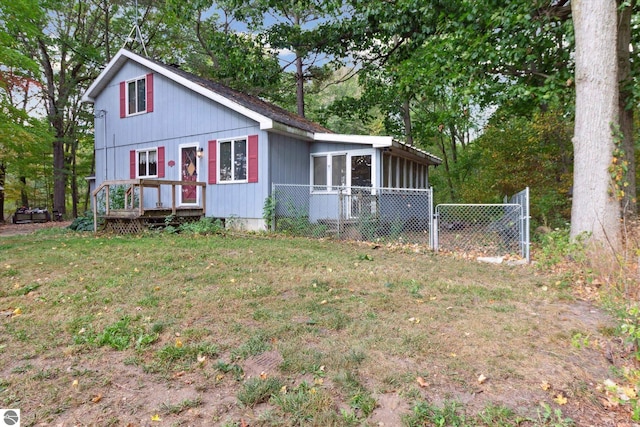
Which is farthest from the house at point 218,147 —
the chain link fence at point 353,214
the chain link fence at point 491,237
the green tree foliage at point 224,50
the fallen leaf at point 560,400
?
the fallen leaf at point 560,400

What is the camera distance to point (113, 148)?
1299 cm

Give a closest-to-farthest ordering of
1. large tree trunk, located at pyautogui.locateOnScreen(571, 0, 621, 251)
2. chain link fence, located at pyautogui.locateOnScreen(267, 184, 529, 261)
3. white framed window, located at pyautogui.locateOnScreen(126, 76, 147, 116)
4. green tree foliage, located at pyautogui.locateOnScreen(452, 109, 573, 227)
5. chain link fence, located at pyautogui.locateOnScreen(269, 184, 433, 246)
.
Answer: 1. large tree trunk, located at pyautogui.locateOnScreen(571, 0, 621, 251)
2. chain link fence, located at pyautogui.locateOnScreen(267, 184, 529, 261)
3. chain link fence, located at pyautogui.locateOnScreen(269, 184, 433, 246)
4. green tree foliage, located at pyautogui.locateOnScreen(452, 109, 573, 227)
5. white framed window, located at pyautogui.locateOnScreen(126, 76, 147, 116)

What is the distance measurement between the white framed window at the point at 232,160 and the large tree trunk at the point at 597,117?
775 cm

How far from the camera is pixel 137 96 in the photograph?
40.8ft

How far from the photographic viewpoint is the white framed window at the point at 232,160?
10.4 meters

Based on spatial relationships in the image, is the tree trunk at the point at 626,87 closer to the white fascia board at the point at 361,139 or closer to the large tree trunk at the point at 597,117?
the large tree trunk at the point at 597,117

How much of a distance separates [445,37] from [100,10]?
19.9 metres

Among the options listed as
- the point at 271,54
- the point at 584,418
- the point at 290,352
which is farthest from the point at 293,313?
the point at 271,54

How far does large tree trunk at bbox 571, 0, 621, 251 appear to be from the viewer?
5.30 m

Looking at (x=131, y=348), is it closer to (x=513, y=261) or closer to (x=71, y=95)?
(x=513, y=261)

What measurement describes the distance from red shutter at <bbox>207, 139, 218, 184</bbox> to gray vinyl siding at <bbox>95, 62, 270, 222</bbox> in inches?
6.2

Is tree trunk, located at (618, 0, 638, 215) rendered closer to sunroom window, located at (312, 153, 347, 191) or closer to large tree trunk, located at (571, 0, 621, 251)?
large tree trunk, located at (571, 0, 621, 251)

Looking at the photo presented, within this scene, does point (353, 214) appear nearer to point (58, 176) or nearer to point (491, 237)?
point (491, 237)

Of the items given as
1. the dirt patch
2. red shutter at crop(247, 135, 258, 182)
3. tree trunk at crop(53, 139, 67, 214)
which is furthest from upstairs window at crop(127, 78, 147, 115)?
tree trunk at crop(53, 139, 67, 214)
